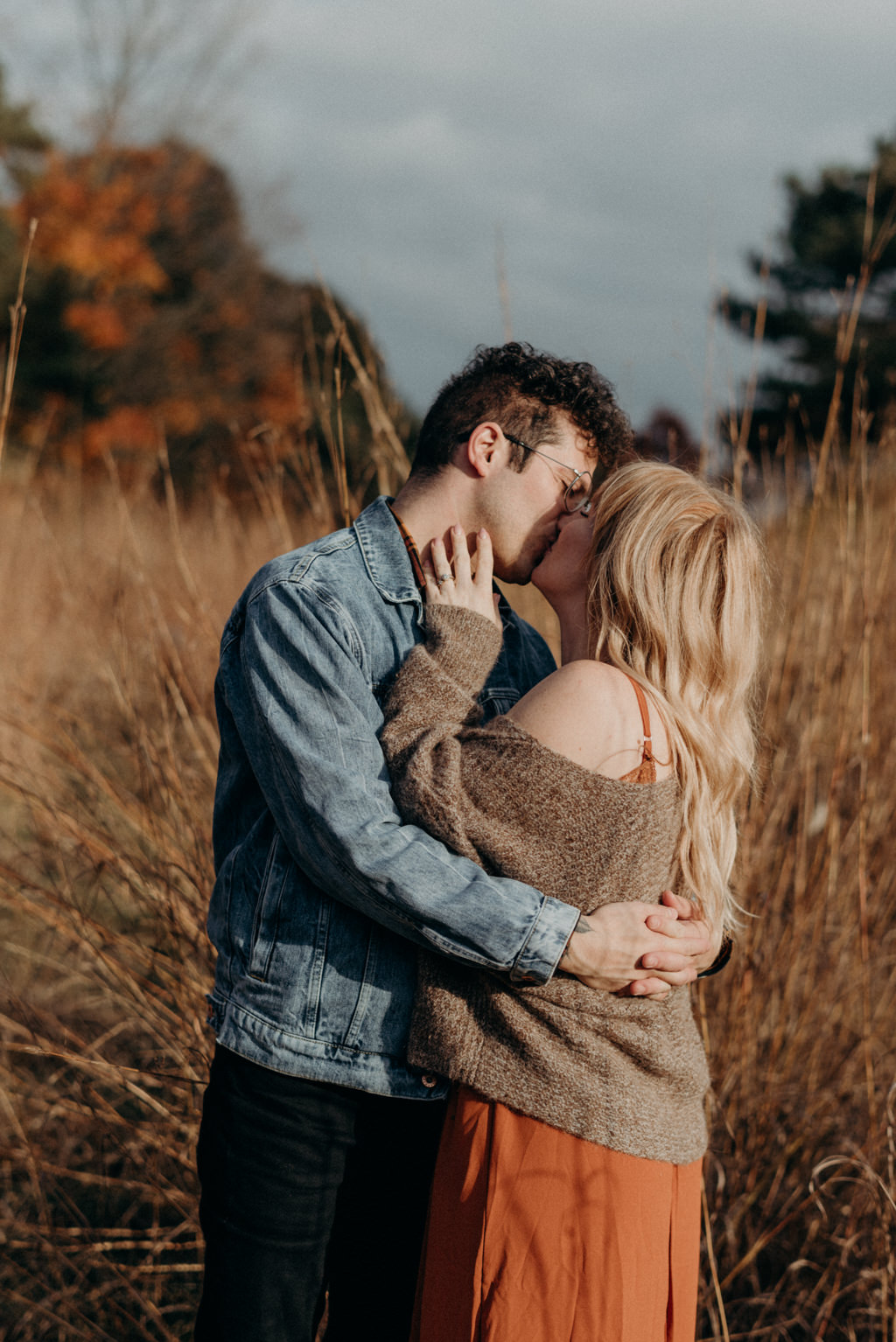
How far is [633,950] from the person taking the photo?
124 cm

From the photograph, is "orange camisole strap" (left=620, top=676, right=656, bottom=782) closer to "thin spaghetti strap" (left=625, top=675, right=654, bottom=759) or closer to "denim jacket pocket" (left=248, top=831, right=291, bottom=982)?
"thin spaghetti strap" (left=625, top=675, right=654, bottom=759)

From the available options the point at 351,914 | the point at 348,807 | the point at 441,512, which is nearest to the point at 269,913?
the point at 351,914

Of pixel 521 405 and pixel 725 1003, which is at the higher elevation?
pixel 521 405

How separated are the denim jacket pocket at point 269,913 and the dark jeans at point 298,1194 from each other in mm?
146

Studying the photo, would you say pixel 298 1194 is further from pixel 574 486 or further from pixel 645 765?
pixel 574 486

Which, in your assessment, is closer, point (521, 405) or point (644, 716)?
point (644, 716)

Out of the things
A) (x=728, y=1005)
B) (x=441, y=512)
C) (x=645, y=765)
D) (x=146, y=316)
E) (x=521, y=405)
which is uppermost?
(x=146, y=316)

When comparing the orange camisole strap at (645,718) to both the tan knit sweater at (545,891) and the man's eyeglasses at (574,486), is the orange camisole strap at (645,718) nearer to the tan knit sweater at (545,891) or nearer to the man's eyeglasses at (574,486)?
the tan knit sweater at (545,891)

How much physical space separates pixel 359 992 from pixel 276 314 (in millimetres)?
18261

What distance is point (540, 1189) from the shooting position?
1.21 metres

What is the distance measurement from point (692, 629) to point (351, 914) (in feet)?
2.00

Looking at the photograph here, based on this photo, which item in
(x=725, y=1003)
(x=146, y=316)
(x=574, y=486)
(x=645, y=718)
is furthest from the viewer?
(x=146, y=316)

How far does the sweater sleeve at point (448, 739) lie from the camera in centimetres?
122

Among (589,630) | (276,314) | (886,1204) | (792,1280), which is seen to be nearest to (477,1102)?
(589,630)
